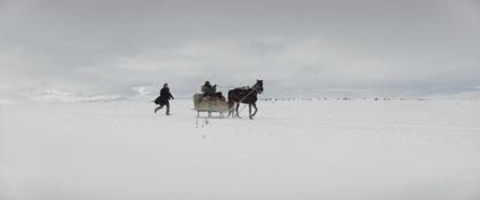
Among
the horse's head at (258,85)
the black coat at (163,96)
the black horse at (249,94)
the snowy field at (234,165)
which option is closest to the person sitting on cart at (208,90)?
the black horse at (249,94)

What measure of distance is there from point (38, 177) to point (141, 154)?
234 cm

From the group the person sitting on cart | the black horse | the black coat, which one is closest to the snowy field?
the person sitting on cart

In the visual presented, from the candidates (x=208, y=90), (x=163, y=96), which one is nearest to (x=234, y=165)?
(x=208, y=90)

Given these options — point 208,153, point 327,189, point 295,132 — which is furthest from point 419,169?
point 295,132

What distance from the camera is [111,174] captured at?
9.69 m

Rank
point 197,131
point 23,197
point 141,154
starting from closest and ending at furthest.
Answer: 1. point 23,197
2. point 141,154
3. point 197,131

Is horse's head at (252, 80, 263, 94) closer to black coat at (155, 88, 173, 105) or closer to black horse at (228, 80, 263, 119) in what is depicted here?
black horse at (228, 80, 263, 119)

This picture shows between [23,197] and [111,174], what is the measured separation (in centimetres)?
156

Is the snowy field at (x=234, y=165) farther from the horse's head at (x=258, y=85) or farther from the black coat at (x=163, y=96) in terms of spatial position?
the black coat at (x=163, y=96)

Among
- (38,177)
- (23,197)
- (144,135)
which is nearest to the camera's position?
(23,197)

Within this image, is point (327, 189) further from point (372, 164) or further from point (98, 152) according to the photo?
point (98, 152)

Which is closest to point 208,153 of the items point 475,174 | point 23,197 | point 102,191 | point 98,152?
point 98,152

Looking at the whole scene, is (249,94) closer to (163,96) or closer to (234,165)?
(163,96)

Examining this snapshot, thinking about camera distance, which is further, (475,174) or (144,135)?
(144,135)
